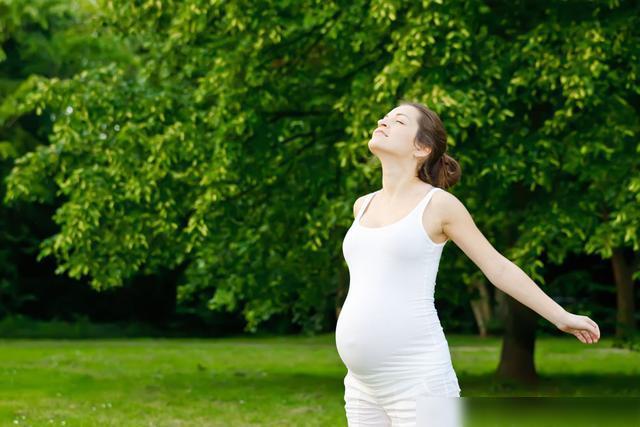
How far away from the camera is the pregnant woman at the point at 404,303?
400cm

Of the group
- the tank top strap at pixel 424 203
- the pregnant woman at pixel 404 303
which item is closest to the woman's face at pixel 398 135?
the pregnant woman at pixel 404 303

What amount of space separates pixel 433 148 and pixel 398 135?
15 cm

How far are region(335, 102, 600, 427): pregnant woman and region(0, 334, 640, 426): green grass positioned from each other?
352 inches

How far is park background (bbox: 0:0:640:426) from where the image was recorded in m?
14.2

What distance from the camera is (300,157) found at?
1711cm

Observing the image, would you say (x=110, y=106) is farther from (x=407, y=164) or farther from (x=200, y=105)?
(x=407, y=164)

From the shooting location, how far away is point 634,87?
14398mm

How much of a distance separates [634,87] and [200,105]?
247 inches

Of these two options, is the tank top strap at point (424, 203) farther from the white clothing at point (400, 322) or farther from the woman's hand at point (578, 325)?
the woman's hand at point (578, 325)

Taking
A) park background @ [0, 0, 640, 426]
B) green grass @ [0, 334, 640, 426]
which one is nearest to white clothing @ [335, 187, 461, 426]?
green grass @ [0, 334, 640, 426]

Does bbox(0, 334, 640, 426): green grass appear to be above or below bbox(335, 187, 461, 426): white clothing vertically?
below

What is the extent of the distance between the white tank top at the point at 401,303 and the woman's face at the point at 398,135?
300 mm

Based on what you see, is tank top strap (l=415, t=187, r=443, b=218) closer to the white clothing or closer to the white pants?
the white clothing

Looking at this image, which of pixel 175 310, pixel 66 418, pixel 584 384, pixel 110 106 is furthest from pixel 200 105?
pixel 175 310
